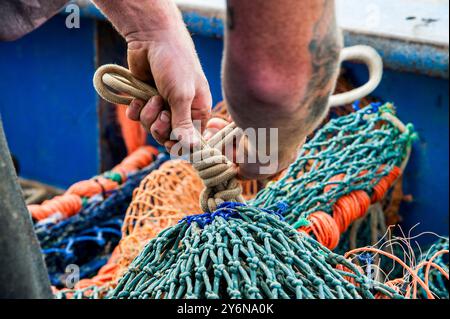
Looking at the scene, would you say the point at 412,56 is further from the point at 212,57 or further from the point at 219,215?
the point at 219,215

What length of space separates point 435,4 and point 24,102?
231 cm

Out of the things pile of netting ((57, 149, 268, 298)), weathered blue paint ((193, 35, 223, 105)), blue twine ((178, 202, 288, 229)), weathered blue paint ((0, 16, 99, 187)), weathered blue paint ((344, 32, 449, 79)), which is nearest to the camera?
blue twine ((178, 202, 288, 229))

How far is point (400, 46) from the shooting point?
2.53 meters

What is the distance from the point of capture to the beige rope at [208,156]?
1.38m

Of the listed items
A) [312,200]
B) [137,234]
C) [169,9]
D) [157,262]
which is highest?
[169,9]

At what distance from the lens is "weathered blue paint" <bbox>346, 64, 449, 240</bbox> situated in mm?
2561

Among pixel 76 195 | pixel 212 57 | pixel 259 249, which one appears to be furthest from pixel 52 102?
pixel 259 249

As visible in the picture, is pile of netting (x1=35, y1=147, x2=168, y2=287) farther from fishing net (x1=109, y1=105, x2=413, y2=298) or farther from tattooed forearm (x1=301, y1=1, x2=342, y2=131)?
tattooed forearm (x1=301, y1=1, x2=342, y2=131)

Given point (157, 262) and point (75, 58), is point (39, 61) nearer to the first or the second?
point (75, 58)

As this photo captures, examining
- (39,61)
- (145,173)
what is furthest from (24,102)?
(145,173)

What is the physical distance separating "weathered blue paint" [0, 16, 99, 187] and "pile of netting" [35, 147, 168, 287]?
0.91 meters

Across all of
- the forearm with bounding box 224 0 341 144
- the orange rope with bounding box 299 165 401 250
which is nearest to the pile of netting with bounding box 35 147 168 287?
the orange rope with bounding box 299 165 401 250

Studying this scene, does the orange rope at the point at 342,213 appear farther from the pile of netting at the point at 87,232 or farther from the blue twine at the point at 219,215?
the pile of netting at the point at 87,232

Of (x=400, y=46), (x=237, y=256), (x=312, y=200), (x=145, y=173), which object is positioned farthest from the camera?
(x=145, y=173)
